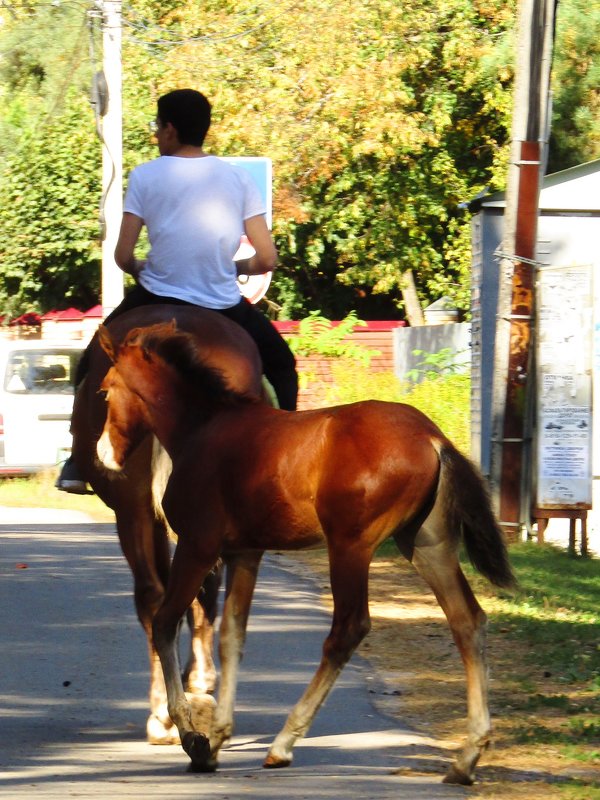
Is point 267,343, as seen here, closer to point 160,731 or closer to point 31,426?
point 160,731

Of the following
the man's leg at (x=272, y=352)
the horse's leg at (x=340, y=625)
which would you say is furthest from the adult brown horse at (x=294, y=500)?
the man's leg at (x=272, y=352)

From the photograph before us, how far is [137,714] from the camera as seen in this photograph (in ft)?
23.1

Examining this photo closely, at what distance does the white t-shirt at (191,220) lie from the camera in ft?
22.1

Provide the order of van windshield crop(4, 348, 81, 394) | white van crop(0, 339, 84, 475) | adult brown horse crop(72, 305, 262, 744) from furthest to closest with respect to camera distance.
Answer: van windshield crop(4, 348, 81, 394) → white van crop(0, 339, 84, 475) → adult brown horse crop(72, 305, 262, 744)

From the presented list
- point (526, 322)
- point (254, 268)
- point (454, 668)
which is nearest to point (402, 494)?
point (254, 268)

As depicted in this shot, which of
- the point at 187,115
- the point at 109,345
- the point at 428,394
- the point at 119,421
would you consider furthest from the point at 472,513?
the point at 428,394

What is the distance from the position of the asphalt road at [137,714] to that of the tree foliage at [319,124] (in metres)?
21.0

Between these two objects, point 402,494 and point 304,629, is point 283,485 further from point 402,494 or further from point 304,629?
point 304,629

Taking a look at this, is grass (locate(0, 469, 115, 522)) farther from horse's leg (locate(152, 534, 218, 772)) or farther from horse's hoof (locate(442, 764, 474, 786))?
horse's hoof (locate(442, 764, 474, 786))

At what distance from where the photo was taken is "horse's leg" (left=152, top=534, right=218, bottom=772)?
577 centimetres

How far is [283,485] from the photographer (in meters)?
5.70

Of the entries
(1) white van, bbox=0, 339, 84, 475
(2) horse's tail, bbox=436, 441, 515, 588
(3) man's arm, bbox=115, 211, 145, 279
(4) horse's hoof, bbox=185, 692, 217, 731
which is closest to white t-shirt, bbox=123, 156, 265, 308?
(3) man's arm, bbox=115, 211, 145, 279

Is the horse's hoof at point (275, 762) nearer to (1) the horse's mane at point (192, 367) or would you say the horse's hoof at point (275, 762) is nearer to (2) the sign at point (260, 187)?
(1) the horse's mane at point (192, 367)

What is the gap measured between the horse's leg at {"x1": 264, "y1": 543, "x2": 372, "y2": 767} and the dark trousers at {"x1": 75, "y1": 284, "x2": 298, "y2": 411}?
1435mm
